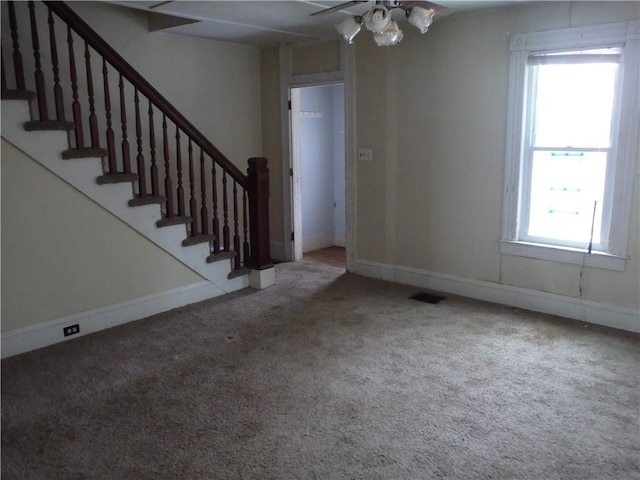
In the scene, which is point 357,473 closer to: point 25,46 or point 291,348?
point 291,348

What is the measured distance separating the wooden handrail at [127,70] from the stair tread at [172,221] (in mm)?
566

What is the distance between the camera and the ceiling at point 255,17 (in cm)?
385

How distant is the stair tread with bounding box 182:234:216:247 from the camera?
14.1 ft

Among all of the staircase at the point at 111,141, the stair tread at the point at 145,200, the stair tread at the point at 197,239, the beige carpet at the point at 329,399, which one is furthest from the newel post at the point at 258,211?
the stair tread at the point at 145,200

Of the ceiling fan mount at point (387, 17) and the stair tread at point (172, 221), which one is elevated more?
the ceiling fan mount at point (387, 17)

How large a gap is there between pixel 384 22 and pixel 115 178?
85.3 inches

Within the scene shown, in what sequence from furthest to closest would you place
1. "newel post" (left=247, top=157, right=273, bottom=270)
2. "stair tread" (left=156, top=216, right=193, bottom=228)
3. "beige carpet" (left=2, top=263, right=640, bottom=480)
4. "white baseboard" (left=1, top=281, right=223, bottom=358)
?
"newel post" (left=247, top=157, right=273, bottom=270)
"stair tread" (left=156, top=216, right=193, bottom=228)
"white baseboard" (left=1, top=281, right=223, bottom=358)
"beige carpet" (left=2, top=263, right=640, bottom=480)

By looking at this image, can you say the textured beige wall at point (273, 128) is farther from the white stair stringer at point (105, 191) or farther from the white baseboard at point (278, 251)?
the white stair stringer at point (105, 191)

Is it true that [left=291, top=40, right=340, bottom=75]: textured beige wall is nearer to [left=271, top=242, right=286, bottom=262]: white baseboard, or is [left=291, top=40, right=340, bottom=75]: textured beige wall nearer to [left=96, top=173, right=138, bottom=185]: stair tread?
[left=271, top=242, right=286, bottom=262]: white baseboard

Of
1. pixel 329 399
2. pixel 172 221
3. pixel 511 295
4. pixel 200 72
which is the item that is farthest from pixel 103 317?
pixel 511 295

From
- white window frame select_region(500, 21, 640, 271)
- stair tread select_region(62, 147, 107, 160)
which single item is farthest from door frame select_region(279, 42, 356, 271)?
stair tread select_region(62, 147, 107, 160)

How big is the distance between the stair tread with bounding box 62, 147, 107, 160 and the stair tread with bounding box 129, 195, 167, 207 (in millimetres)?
394

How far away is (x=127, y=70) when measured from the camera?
3.73 meters

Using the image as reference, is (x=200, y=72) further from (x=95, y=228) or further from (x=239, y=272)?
(x=95, y=228)
